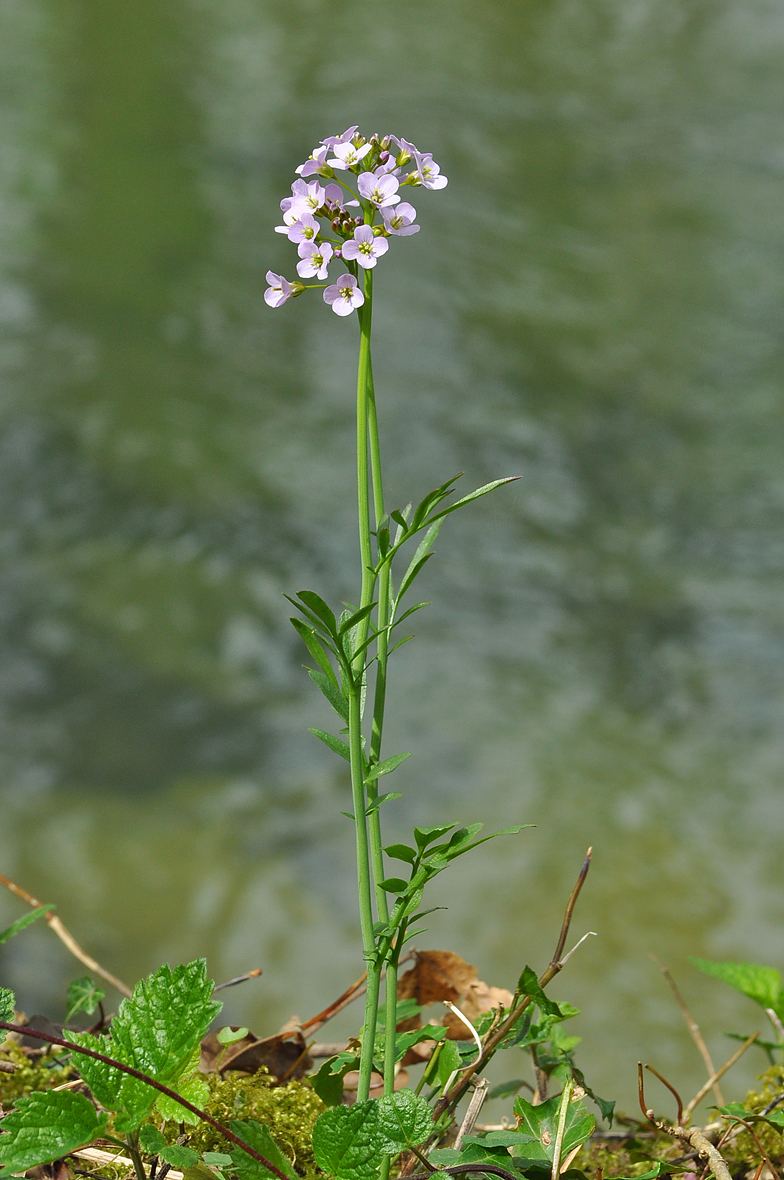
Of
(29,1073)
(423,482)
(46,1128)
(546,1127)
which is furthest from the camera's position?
(423,482)

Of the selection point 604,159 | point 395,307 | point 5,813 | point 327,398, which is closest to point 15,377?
point 327,398

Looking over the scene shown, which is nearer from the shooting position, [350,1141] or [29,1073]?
[350,1141]

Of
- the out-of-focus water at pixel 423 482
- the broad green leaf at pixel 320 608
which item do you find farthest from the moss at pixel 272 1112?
the out-of-focus water at pixel 423 482

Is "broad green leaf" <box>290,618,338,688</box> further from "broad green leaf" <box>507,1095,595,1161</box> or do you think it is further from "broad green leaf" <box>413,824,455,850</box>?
"broad green leaf" <box>507,1095,595,1161</box>

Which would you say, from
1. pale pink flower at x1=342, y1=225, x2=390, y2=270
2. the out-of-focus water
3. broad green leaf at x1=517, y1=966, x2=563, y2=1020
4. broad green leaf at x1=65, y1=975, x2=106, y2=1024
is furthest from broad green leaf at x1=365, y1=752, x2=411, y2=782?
the out-of-focus water

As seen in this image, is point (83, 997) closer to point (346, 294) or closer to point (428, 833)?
point (428, 833)

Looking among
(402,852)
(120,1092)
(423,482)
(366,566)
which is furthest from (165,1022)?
(423,482)

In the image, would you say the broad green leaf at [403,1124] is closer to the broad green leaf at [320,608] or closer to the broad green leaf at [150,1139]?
the broad green leaf at [150,1139]
